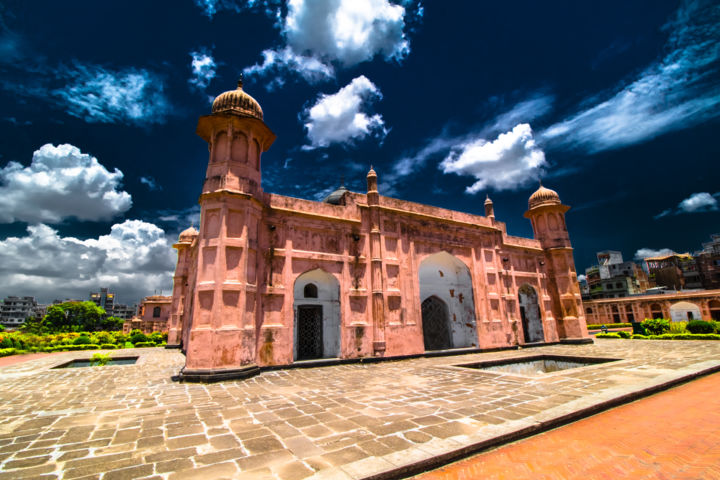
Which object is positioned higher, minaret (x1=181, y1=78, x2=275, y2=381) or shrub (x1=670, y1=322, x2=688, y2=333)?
minaret (x1=181, y1=78, x2=275, y2=381)

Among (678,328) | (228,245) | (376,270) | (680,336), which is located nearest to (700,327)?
(678,328)

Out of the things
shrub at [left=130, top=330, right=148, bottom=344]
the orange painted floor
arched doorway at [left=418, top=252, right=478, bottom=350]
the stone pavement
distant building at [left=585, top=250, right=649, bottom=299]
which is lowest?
the orange painted floor

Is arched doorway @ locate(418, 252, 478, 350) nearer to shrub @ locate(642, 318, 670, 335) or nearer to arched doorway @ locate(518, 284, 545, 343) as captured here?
arched doorway @ locate(518, 284, 545, 343)

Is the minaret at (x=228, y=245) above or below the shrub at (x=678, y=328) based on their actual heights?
above

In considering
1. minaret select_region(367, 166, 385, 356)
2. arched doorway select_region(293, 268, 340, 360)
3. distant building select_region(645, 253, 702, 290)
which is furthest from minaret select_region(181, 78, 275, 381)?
distant building select_region(645, 253, 702, 290)

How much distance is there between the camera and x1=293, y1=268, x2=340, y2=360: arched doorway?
13.4 m

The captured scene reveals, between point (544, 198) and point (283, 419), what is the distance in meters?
21.5

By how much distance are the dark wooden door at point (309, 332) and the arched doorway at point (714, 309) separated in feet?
135

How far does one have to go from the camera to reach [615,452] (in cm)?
407

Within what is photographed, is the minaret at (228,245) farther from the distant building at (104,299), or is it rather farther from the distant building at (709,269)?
the distant building at (104,299)

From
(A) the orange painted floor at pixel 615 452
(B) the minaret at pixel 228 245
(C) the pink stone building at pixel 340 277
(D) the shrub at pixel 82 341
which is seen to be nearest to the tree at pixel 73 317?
(D) the shrub at pixel 82 341

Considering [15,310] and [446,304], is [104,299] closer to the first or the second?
[15,310]

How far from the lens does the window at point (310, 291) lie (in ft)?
44.9

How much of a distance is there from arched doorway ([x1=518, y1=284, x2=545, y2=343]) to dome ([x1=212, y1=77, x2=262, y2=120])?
688 inches
